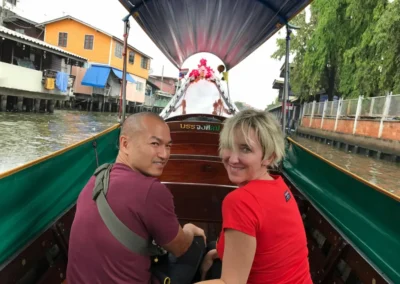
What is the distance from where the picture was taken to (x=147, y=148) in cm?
172

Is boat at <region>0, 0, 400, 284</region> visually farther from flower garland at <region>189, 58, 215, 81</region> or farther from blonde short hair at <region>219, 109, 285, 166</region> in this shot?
flower garland at <region>189, 58, 215, 81</region>

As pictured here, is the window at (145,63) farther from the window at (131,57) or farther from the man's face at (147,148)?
the man's face at (147,148)

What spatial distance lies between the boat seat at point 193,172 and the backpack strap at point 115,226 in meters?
3.06

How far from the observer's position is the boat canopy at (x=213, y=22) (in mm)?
4457

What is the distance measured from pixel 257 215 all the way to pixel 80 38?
119 ft

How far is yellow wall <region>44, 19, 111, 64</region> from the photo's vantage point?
34.0 m

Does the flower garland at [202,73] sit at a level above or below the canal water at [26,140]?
above

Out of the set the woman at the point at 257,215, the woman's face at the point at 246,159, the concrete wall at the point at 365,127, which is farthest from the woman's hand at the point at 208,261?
the concrete wall at the point at 365,127

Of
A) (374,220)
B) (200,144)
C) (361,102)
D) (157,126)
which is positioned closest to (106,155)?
→ (200,144)

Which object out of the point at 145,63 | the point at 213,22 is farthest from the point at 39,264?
the point at 145,63

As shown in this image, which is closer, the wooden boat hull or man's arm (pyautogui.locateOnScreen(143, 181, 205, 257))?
man's arm (pyautogui.locateOnScreen(143, 181, 205, 257))

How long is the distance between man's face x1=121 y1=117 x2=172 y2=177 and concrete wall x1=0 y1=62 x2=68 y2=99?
61.0ft

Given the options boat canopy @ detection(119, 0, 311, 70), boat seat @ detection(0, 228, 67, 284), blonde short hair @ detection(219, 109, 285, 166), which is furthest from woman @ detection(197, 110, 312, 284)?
boat canopy @ detection(119, 0, 311, 70)

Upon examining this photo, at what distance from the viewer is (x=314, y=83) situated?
72.0 ft
